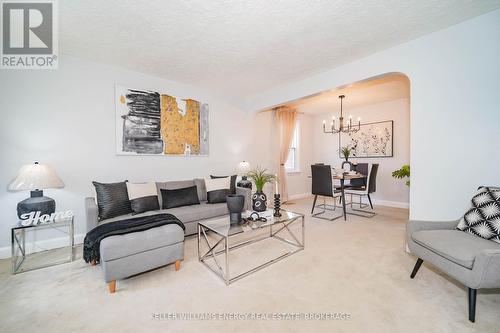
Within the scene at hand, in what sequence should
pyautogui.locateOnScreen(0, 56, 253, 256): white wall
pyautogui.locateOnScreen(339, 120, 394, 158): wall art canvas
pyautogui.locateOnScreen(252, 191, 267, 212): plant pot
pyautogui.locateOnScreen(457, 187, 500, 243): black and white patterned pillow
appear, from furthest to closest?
pyautogui.locateOnScreen(339, 120, 394, 158): wall art canvas < pyautogui.locateOnScreen(252, 191, 267, 212): plant pot < pyautogui.locateOnScreen(0, 56, 253, 256): white wall < pyautogui.locateOnScreen(457, 187, 500, 243): black and white patterned pillow

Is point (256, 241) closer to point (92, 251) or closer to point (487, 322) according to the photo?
point (92, 251)

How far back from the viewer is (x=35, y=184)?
2.22 meters

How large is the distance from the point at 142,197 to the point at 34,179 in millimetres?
1085

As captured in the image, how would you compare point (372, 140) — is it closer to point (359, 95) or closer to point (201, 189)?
point (359, 95)

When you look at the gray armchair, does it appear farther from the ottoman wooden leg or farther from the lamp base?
the lamp base

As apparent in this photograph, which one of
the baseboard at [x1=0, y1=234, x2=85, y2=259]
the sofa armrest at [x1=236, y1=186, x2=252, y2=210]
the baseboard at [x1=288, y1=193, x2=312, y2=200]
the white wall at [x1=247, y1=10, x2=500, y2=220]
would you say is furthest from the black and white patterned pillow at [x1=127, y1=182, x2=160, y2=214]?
the baseboard at [x1=288, y1=193, x2=312, y2=200]

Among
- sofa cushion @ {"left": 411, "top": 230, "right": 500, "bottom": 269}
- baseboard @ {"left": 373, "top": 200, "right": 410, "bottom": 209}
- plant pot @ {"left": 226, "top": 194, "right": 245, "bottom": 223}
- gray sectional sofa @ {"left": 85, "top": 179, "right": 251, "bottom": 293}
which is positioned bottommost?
baseboard @ {"left": 373, "top": 200, "right": 410, "bottom": 209}

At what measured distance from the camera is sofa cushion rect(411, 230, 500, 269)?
150 cm

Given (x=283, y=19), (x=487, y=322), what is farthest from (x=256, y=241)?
(x=283, y=19)

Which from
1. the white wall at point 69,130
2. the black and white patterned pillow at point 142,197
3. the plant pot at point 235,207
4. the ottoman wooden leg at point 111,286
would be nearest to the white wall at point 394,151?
the plant pot at point 235,207

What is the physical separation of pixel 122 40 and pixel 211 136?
2.11m

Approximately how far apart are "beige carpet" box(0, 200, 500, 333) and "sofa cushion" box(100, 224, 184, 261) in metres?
0.33

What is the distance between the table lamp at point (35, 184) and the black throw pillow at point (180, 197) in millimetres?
1177

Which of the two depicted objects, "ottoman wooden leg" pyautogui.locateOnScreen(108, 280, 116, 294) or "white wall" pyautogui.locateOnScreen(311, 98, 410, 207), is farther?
"white wall" pyautogui.locateOnScreen(311, 98, 410, 207)
